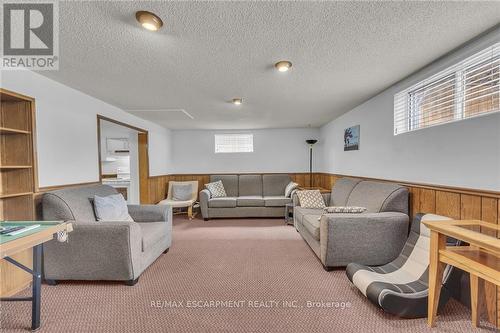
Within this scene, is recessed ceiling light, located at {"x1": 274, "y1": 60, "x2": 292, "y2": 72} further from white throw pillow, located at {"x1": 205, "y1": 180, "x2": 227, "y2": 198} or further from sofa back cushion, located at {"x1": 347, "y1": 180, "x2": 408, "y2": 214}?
white throw pillow, located at {"x1": 205, "y1": 180, "x2": 227, "y2": 198}

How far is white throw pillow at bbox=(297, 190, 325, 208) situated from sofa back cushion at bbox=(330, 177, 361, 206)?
20cm

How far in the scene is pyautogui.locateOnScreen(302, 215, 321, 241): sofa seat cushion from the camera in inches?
100

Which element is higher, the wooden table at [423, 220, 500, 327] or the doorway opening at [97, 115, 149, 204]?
the doorway opening at [97, 115, 149, 204]

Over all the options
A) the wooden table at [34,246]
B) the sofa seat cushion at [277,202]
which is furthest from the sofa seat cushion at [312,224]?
the wooden table at [34,246]

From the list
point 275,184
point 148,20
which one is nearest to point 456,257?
point 148,20

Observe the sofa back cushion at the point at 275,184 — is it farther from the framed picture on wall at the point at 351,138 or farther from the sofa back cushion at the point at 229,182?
the framed picture on wall at the point at 351,138

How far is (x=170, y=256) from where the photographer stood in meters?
2.73

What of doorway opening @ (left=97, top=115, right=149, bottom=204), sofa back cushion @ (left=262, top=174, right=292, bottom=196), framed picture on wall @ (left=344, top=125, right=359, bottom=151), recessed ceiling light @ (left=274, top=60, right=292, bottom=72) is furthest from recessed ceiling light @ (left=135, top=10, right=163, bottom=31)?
sofa back cushion @ (left=262, top=174, right=292, bottom=196)

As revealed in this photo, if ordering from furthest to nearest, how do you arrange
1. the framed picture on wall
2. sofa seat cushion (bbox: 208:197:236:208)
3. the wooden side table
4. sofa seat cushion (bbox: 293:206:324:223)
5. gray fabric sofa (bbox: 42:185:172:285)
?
sofa seat cushion (bbox: 208:197:236:208) < the wooden side table < the framed picture on wall < sofa seat cushion (bbox: 293:206:324:223) < gray fabric sofa (bbox: 42:185:172:285)


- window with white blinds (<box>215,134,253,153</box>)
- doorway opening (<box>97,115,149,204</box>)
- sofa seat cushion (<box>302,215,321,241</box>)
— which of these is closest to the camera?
sofa seat cushion (<box>302,215,321,241</box>)

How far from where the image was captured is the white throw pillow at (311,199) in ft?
11.9

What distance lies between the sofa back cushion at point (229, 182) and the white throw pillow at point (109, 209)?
276 cm

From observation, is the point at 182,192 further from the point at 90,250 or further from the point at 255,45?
the point at 255,45

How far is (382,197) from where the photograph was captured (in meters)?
2.46
